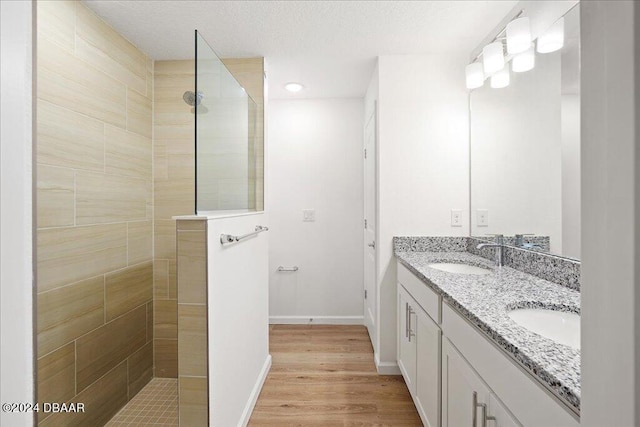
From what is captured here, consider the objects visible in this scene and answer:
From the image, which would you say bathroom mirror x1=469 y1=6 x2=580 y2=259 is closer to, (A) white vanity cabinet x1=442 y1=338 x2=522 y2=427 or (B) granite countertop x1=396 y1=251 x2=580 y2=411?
(B) granite countertop x1=396 y1=251 x2=580 y2=411

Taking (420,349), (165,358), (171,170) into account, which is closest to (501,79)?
(420,349)

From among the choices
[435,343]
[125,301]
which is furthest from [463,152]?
[125,301]

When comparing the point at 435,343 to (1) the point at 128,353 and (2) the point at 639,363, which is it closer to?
(2) the point at 639,363

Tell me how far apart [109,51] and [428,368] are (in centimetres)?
247

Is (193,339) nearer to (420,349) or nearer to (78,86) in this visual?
(420,349)

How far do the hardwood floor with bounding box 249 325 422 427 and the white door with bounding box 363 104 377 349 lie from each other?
269 millimetres

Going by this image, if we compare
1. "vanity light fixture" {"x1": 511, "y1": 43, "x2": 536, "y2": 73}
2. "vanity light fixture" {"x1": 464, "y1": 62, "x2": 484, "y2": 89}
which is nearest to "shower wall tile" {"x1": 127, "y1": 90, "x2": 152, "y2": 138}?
"vanity light fixture" {"x1": 464, "y1": 62, "x2": 484, "y2": 89}

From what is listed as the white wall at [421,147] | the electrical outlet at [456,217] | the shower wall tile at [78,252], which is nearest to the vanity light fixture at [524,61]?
the white wall at [421,147]

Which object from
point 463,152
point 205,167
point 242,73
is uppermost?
point 242,73

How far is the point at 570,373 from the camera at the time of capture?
0.69 metres

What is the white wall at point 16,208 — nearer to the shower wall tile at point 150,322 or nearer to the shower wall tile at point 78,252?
the shower wall tile at point 78,252

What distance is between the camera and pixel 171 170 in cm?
247

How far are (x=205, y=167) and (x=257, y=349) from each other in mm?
1306

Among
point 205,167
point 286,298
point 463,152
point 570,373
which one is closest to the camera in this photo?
point 570,373
